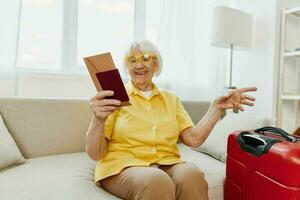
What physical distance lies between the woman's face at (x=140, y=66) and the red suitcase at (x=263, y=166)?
48cm

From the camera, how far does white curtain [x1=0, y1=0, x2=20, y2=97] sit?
5.42 feet

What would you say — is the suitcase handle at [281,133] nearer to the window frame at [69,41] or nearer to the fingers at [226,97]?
the fingers at [226,97]

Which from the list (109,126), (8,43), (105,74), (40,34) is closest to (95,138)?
(109,126)

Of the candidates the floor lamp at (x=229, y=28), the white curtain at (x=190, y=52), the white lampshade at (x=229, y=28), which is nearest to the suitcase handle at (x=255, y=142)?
the floor lamp at (x=229, y=28)

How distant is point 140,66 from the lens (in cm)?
124

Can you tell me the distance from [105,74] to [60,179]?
1.63 ft

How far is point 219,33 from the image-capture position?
2023 mm

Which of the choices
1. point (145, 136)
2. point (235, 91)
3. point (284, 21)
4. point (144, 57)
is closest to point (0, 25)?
point (144, 57)

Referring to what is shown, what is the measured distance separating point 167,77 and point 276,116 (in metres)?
0.90

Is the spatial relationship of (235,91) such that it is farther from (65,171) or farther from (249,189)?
(65,171)

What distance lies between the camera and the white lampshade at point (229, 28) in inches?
79.0

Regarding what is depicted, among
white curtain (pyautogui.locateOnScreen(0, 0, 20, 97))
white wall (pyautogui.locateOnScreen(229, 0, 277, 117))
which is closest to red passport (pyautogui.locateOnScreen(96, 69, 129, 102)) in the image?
white curtain (pyautogui.locateOnScreen(0, 0, 20, 97))

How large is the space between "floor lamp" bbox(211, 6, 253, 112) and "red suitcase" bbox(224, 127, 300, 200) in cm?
97

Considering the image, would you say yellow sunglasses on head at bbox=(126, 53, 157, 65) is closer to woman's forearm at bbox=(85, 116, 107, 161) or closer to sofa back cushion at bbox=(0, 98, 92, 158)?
woman's forearm at bbox=(85, 116, 107, 161)
